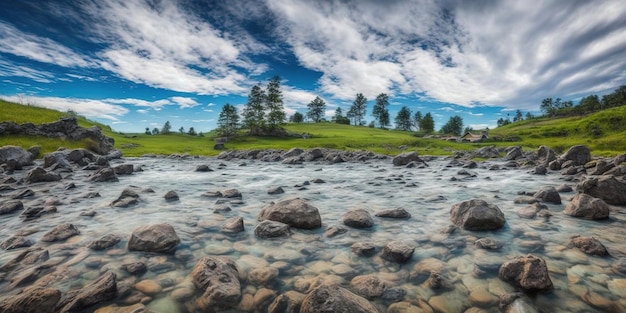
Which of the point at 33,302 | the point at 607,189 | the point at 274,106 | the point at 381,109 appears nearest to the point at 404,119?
the point at 381,109

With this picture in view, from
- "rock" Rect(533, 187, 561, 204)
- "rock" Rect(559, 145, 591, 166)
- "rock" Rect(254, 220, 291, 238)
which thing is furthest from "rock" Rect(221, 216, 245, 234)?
"rock" Rect(559, 145, 591, 166)

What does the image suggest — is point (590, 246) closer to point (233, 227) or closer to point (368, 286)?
point (368, 286)

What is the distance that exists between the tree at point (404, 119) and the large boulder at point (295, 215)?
165 metres

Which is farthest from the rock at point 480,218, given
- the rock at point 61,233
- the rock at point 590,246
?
the rock at point 61,233

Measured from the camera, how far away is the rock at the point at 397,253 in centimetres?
550

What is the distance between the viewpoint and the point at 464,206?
787cm

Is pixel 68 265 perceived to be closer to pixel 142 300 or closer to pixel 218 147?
pixel 142 300

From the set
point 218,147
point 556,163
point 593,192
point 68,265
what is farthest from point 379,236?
point 218,147

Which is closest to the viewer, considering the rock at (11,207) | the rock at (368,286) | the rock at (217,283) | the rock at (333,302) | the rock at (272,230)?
the rock at (333,302)

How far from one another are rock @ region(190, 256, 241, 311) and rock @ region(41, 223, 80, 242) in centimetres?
393

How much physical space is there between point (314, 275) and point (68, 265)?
Answer: 14.7 feet

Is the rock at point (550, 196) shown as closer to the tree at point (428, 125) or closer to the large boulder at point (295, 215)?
the large boulder at point (295, 215)

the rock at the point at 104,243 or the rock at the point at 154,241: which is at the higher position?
the rock at the point at 154,241

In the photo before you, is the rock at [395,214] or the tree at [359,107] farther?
the tree at [359,107]
